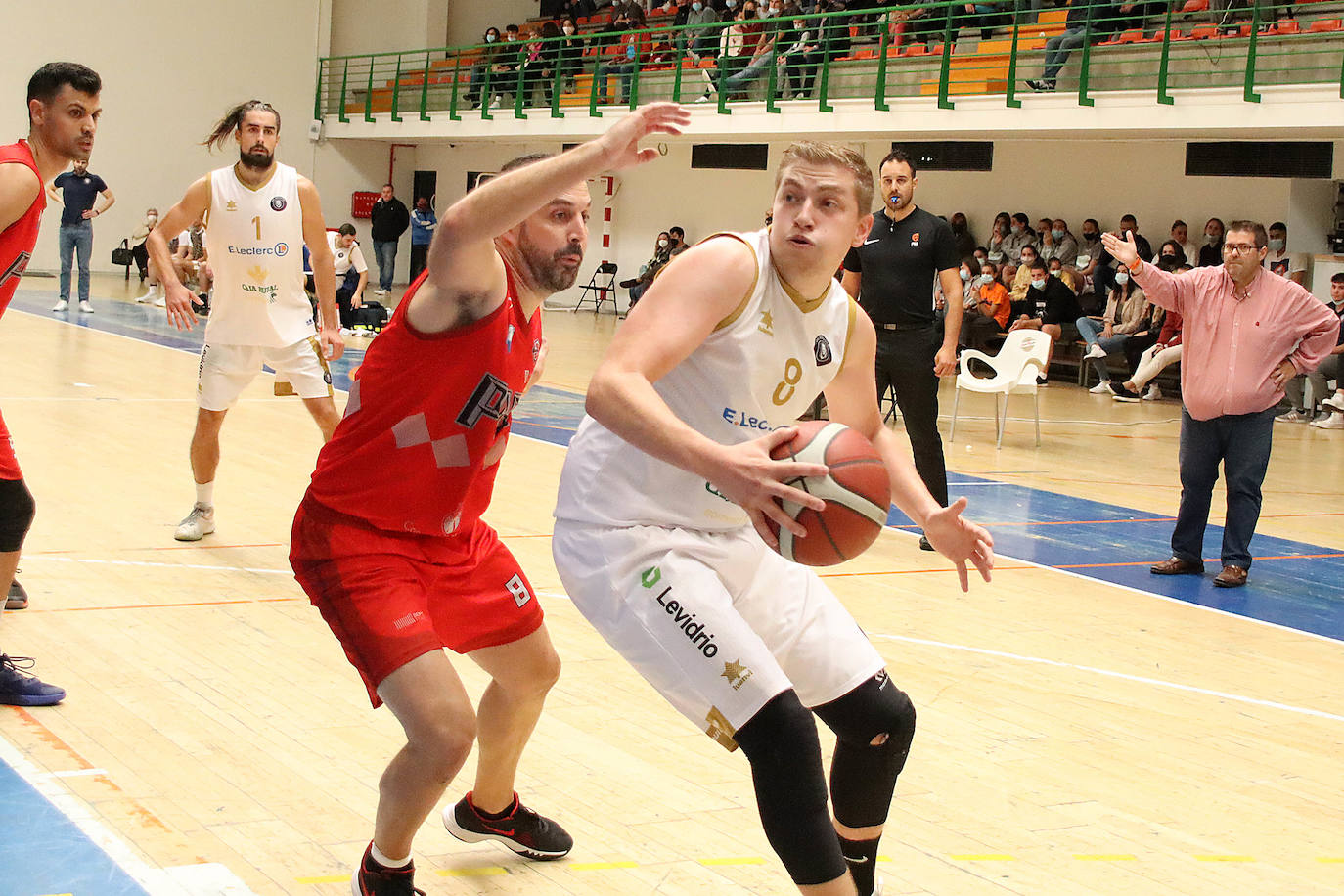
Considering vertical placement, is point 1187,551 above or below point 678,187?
below

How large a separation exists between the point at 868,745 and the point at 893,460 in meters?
0.62

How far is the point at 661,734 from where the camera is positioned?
166 inches

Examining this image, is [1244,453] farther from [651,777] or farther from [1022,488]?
[651,777]

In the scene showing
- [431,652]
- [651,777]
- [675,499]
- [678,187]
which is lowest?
[651,777]

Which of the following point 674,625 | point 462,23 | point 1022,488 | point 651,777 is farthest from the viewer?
point 462,23

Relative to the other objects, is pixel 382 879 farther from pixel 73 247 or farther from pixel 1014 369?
pixel 73 247

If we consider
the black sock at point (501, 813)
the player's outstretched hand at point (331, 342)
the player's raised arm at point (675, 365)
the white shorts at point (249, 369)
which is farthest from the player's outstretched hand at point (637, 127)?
the white shorts at point (249, 369)

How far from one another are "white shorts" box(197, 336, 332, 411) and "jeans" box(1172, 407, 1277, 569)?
13.8 ft

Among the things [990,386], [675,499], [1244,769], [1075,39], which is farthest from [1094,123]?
[675,499]

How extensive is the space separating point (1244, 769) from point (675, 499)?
236 centimetres

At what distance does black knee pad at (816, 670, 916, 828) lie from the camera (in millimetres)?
2812

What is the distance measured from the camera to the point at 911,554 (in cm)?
721

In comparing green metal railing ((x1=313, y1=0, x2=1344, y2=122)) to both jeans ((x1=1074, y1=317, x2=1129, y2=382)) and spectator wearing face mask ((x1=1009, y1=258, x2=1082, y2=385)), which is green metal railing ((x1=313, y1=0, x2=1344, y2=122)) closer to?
spectator wearing face mask ((x1=1009, y1=258, x2=1082, y2=385))

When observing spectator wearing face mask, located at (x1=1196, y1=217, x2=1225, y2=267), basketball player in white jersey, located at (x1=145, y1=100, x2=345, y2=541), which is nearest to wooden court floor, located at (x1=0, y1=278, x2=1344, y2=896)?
basketball player in white jersey, located at (x1=145, y1=100, x2=345, y2=541)
